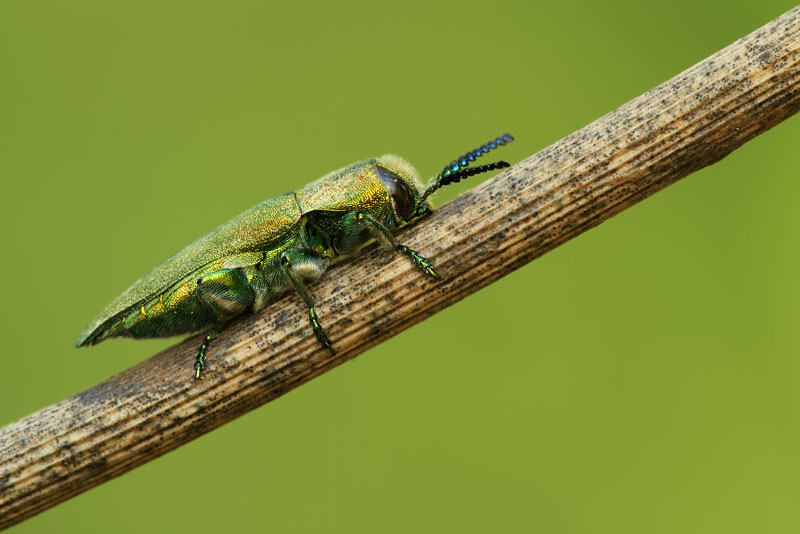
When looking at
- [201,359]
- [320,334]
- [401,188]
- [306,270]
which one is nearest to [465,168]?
[401,188]

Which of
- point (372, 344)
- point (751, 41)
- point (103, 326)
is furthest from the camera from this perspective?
point (103, 326)

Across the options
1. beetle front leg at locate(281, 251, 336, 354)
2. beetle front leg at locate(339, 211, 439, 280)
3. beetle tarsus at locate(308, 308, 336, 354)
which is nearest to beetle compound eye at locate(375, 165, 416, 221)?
beetle front leg at locate(339, 211, 439, 280)

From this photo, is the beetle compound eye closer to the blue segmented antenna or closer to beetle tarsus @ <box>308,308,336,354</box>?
the blue segmented antenna

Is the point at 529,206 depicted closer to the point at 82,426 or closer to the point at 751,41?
the point at 751,41

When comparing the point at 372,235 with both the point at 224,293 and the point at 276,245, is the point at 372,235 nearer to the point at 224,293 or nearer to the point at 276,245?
the point at 276,245

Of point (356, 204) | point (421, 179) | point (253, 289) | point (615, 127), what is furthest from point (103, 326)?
point (615, 127)

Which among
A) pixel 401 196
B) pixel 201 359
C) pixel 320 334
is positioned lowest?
pixel 320 334

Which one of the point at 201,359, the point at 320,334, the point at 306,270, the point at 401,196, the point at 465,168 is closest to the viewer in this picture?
the point at 320,334

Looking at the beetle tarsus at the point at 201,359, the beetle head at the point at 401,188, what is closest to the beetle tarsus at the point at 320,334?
the beetle tarsus at the point at 201,359
